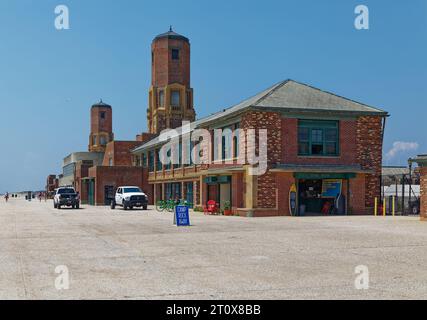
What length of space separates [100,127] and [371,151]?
7873cm

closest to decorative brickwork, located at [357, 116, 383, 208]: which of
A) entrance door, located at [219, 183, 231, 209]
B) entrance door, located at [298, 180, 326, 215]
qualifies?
entrance door, located at [298, 180, 326, 215]

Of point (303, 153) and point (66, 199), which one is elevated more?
point (303, 153)

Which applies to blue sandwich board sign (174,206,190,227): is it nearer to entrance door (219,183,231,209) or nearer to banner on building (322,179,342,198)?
entrance door (219,183,231,209)

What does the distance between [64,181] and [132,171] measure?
56701 millimetres

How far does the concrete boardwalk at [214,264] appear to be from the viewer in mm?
9805

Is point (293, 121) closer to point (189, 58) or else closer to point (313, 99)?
point (313, 99)

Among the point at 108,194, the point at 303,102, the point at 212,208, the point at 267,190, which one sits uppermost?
the point at 303,102

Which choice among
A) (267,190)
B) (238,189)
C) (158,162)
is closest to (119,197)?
(158,162)

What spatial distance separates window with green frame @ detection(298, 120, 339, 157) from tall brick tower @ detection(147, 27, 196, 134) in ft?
153

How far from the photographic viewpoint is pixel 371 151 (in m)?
38.0

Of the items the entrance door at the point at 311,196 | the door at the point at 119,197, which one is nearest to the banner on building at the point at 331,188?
the entrance door at the point at 311,196

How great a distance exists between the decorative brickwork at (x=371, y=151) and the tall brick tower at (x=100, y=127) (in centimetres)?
7693

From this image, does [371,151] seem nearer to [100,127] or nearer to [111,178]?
[111,178]

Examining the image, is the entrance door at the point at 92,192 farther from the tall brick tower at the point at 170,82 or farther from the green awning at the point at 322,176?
the green awning at the point at 322,176
